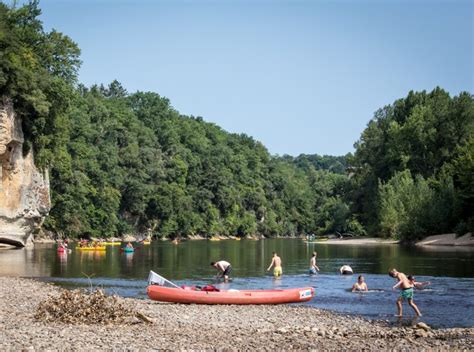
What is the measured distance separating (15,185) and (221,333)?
153 ft

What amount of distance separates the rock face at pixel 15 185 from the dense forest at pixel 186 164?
191cm

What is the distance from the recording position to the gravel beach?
17.7m

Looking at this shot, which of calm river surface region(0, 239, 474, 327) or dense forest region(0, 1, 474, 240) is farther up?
dense forest region(0, 1, 474, 240)

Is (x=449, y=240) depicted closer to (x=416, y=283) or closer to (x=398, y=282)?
(x=416, y=283)

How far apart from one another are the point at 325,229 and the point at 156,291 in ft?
378

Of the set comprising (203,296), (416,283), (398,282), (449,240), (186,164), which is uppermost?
(186,164)

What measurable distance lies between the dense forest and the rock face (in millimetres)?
1906

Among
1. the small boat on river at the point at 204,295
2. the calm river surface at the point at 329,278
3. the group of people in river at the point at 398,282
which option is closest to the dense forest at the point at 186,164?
the calm river surface at the point at 329,278

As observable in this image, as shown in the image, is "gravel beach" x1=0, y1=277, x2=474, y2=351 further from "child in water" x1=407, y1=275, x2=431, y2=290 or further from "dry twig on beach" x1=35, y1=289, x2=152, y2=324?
"child in water" x1=407, y1=275, x2=431, y2=290


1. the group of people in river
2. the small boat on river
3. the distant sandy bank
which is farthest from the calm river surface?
the distant sandy bank

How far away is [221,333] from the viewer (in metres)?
20.3

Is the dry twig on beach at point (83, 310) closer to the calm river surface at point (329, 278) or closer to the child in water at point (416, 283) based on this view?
the calm river surface at point (329, 278)

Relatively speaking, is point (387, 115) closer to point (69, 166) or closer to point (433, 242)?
point (433, 242)

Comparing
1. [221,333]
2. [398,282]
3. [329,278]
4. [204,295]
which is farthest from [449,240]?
[221,333]
